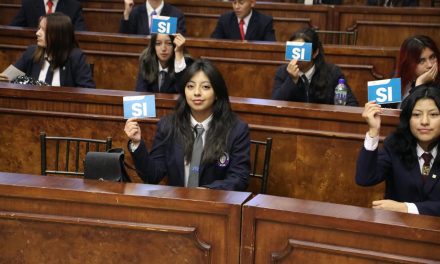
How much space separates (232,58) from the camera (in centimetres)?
387

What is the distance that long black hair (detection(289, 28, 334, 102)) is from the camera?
3316 mm

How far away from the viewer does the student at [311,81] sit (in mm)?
3295

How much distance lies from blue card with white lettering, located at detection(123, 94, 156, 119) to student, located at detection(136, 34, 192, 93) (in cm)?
108

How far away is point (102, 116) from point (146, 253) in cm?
140

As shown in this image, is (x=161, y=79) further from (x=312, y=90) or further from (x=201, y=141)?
(x=201, y=141)

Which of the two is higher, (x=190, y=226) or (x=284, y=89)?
(x=284, y=89)

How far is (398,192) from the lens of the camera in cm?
228

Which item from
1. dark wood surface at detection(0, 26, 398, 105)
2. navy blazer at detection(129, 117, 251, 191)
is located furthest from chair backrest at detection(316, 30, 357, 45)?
navy blazer at detection(129, 117, 251, 191)

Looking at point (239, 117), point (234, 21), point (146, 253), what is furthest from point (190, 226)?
point (234, 21)

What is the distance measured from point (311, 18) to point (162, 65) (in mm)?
1734

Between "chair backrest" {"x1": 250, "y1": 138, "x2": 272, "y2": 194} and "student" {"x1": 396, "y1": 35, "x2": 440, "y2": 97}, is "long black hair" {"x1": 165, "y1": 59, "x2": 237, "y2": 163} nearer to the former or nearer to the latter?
"chair backrest" {"x1": 250, "y1": 138, "x2": 272, "y2": 194}

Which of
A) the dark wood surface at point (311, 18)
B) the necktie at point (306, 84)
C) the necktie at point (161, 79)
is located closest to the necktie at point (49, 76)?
the necktie at point (161, 79)

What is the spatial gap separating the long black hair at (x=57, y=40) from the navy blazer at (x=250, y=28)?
130 cm

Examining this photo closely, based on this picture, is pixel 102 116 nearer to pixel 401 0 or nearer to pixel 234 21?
pixel 234 21
